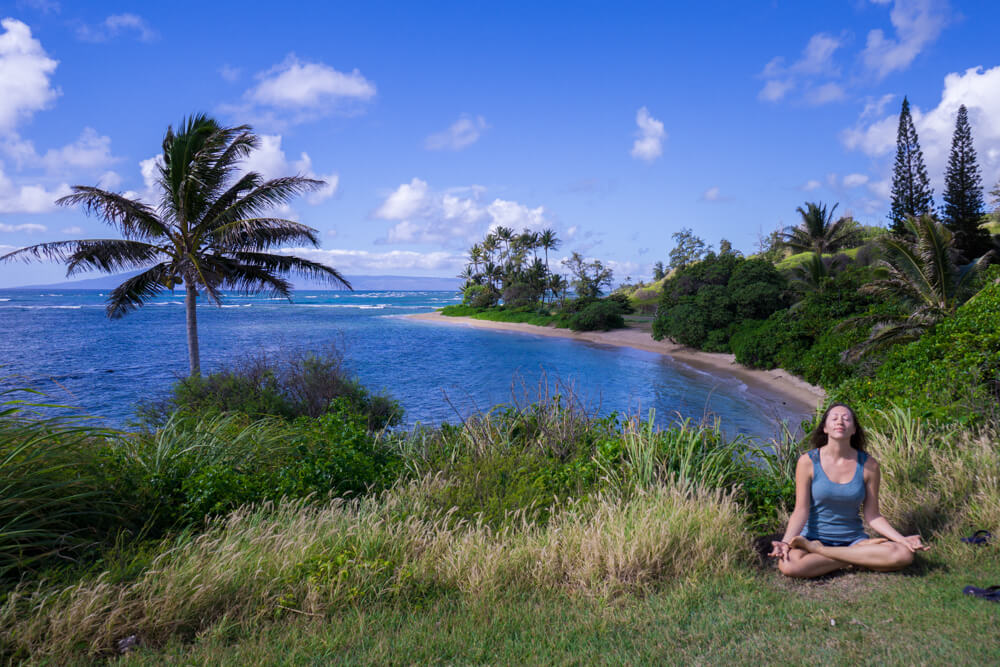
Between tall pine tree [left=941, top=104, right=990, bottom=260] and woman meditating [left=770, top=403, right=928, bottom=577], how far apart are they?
115 ft

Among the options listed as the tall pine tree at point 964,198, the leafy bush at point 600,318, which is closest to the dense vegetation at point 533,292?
the leafy bush at point 600,318

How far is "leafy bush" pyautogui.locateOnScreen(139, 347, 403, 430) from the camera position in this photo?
1263 centimetres

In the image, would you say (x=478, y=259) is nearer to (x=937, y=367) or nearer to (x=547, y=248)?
(x=547, y=248)

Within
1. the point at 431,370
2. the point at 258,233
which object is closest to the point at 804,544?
the point at 258,233

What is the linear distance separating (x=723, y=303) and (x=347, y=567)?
3122 cm

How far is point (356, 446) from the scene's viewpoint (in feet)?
18.9

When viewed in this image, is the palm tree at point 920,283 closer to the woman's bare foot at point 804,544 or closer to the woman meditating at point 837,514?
the woman meditating at point 837,514

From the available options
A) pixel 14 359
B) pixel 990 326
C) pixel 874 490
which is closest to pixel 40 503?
pixel 874 490

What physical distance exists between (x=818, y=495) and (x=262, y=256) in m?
13.6

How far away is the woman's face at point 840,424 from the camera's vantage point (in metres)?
3.86

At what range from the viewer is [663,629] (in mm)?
3021

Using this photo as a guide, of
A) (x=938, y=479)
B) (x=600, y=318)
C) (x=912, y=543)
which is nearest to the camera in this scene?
(x=912, y=543)

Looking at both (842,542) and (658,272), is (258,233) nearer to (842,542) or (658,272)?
(842,542)

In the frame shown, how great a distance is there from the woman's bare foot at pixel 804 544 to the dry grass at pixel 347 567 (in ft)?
1.03
